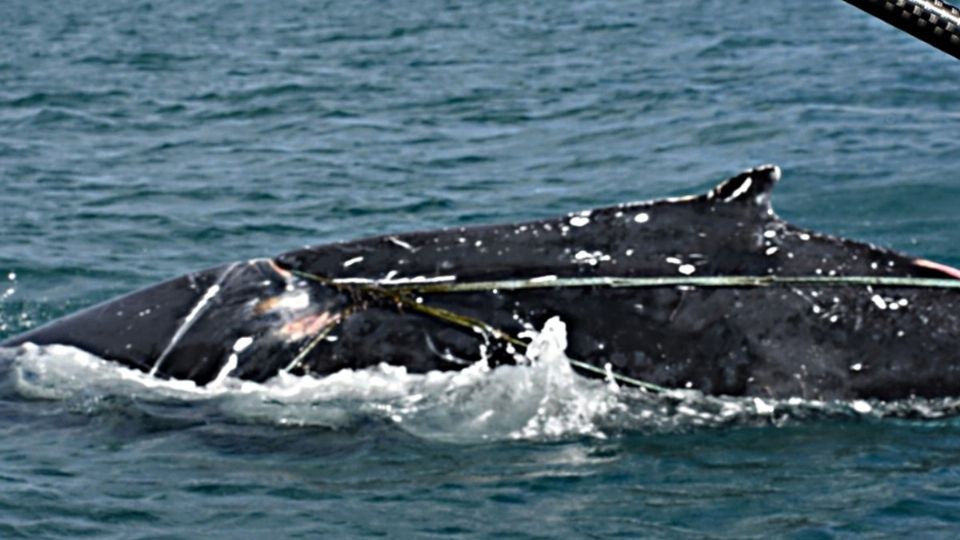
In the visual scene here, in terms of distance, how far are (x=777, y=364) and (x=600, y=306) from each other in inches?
29.5

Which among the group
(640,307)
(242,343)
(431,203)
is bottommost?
(431,203)

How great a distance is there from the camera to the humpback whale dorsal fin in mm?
7832

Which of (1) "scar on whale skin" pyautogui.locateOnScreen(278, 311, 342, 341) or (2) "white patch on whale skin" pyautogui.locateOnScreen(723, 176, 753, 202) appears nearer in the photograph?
(2) "white patch on whale skin" pyautogui.locateOnScreen(723, 176, 753, 202)

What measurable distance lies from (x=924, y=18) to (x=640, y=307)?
9.70ft

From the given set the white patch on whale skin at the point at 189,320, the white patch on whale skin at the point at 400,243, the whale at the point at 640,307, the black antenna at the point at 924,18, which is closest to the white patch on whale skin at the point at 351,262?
the whale at the point at 640,307

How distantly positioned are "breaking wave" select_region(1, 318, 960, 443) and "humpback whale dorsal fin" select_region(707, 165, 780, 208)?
0.81 metres

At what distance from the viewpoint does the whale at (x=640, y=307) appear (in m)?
7.74

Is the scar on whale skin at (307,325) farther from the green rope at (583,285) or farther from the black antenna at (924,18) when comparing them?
the black antenna at (924,18)

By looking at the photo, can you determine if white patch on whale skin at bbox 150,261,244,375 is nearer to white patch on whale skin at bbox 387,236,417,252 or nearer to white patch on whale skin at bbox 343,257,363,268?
white patch on whale skin at bbox 343,257,363,268

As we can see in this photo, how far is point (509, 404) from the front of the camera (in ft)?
26.1

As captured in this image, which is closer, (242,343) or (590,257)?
(590,257)

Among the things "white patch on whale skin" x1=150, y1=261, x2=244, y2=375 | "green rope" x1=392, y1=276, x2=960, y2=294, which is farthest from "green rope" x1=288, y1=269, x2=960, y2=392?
"white patch on whale skin" x1=150, y1=261, x2=244, y2=375

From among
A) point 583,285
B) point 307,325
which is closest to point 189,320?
point 307,325

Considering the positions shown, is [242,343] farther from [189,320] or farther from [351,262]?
[351,262]
